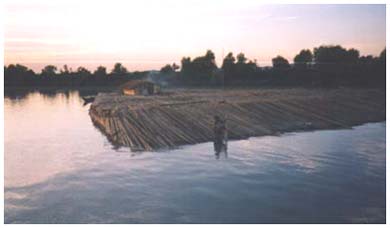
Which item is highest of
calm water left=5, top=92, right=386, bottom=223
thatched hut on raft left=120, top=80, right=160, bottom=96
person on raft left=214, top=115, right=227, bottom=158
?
thatched hut on raft left=120, top=80, right=160, bottom=96

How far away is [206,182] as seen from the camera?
1027cm

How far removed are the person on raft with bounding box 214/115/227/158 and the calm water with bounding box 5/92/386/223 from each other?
0.32 m

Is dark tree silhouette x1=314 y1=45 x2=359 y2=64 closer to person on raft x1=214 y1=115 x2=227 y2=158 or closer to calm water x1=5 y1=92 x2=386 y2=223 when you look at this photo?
calm water x1=5 y1=92 x2=386 y2=223

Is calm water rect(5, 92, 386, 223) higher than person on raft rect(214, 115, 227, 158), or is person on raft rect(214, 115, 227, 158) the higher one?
person on raft rect(214, 115, 227, 158)

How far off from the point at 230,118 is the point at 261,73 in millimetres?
27859

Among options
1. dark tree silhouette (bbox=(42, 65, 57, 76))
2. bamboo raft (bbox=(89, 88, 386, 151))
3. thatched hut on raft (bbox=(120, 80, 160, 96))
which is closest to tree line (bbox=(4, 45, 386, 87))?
dark tree silhouette (bbox=(42, 65, 57, 76))

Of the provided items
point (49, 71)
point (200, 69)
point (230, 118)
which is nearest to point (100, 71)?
point (49, 71)

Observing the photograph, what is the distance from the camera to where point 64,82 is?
7412cm

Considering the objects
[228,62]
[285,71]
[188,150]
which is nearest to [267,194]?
Result: [188,150]

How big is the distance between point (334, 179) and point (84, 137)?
11304mm

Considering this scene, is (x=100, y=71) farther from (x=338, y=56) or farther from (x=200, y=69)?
(x=338, y=56)

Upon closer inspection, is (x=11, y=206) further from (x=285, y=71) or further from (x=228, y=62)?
(x=228, y=62)

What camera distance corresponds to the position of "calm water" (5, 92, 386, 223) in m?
8.35

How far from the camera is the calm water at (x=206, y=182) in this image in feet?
27.4
